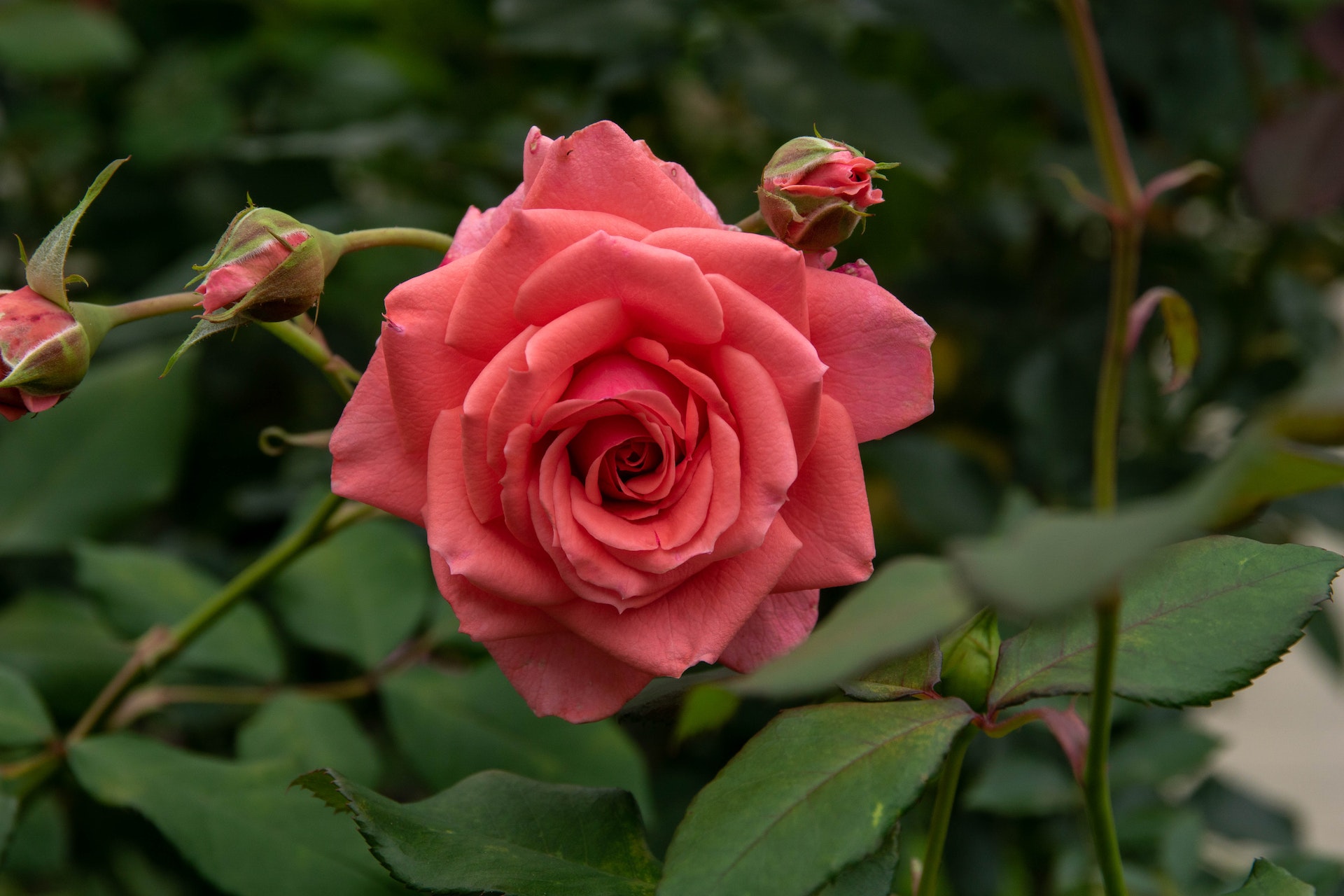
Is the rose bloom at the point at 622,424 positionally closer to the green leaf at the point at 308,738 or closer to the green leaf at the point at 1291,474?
the green leaf at the point at 1291,474

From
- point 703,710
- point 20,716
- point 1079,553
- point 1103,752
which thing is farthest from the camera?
point 20,716

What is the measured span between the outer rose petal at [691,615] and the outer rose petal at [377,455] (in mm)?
57

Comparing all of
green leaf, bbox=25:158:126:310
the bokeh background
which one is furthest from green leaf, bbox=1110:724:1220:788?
green leaf, bbox=25:158:126:310

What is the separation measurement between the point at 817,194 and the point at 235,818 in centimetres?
37

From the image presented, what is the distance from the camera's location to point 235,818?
1.54ft

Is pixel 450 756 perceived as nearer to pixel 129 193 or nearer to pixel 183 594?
pixel 183 594

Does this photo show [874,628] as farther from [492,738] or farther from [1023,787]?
[1023,787]

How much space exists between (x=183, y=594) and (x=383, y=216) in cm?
34

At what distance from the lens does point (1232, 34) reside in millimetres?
836

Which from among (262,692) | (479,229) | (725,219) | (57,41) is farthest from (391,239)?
(57,41)

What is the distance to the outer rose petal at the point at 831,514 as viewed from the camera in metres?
0.31

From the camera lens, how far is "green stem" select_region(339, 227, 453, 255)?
13.8 inches

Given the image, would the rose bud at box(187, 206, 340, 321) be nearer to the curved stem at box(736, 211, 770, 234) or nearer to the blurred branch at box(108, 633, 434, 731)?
the curved stem at box(736, 211, 770, 234)

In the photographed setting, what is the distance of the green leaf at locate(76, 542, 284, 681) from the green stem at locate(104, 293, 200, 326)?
0.28 metres
